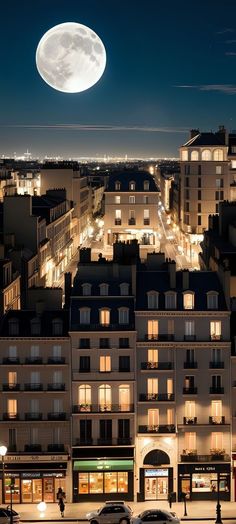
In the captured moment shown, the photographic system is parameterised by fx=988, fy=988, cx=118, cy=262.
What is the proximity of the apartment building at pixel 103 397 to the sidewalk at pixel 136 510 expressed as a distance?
104 centimetres

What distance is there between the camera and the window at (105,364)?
2072 inches

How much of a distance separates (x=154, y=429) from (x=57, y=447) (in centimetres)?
522

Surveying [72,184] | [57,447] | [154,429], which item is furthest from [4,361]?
[72,184]

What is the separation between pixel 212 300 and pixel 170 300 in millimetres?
2270

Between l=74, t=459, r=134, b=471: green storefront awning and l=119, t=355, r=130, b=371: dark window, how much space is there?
486 centimetres

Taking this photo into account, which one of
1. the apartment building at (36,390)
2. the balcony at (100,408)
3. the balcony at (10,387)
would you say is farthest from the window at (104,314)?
the balcony at (10,387)

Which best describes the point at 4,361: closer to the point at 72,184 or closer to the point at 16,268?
the point at 16,268

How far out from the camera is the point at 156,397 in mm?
52688

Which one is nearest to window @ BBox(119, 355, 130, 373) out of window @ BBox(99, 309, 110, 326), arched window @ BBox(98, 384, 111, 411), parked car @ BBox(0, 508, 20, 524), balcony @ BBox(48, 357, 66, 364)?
arched window @ BBox(98, 384, 111, 411)

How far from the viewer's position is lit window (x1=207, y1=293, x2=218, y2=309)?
175ft

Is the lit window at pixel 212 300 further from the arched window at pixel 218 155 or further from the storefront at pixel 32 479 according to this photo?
the arched window at pixel 218 155

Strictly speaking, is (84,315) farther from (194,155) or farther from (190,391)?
(194,155)

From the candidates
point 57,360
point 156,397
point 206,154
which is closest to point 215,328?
point 156,397

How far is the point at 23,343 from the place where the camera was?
5275 cm
